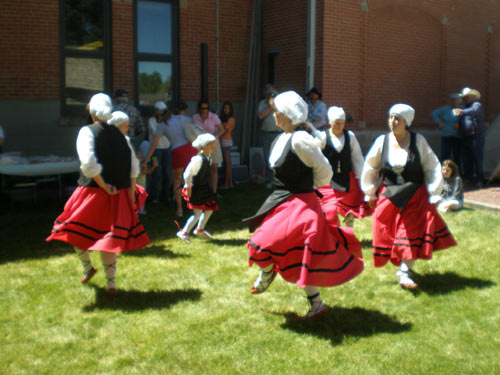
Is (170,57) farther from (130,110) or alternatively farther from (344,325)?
(344,325)

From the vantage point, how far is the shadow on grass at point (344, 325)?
15.6ft

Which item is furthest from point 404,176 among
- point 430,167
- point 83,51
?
point 83,51

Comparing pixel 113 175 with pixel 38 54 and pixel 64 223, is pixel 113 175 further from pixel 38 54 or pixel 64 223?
pixel 38 54

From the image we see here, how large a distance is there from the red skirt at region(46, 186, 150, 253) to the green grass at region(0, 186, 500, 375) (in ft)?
2.01

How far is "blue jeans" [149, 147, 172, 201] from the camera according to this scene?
10375mm

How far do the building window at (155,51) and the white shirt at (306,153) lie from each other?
9050mm

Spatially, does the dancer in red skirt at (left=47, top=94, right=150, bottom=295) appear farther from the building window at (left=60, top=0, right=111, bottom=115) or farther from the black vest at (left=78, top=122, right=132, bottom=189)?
the building window at (left=60, top=0, right=111, bottom=115)

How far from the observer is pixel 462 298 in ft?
18.3

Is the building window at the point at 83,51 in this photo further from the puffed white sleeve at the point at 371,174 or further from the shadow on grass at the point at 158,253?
the puffed white sleeve at the point at 371,174

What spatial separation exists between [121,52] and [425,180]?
8845 millimetres

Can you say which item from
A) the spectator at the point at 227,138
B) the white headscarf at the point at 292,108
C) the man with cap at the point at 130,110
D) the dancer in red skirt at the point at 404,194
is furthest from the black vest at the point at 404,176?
the spectator at the point at 227,138

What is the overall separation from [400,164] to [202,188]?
2923 mm

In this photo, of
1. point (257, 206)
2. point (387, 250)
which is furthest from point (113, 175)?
point (257, 206)

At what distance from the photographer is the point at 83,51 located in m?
12.3
